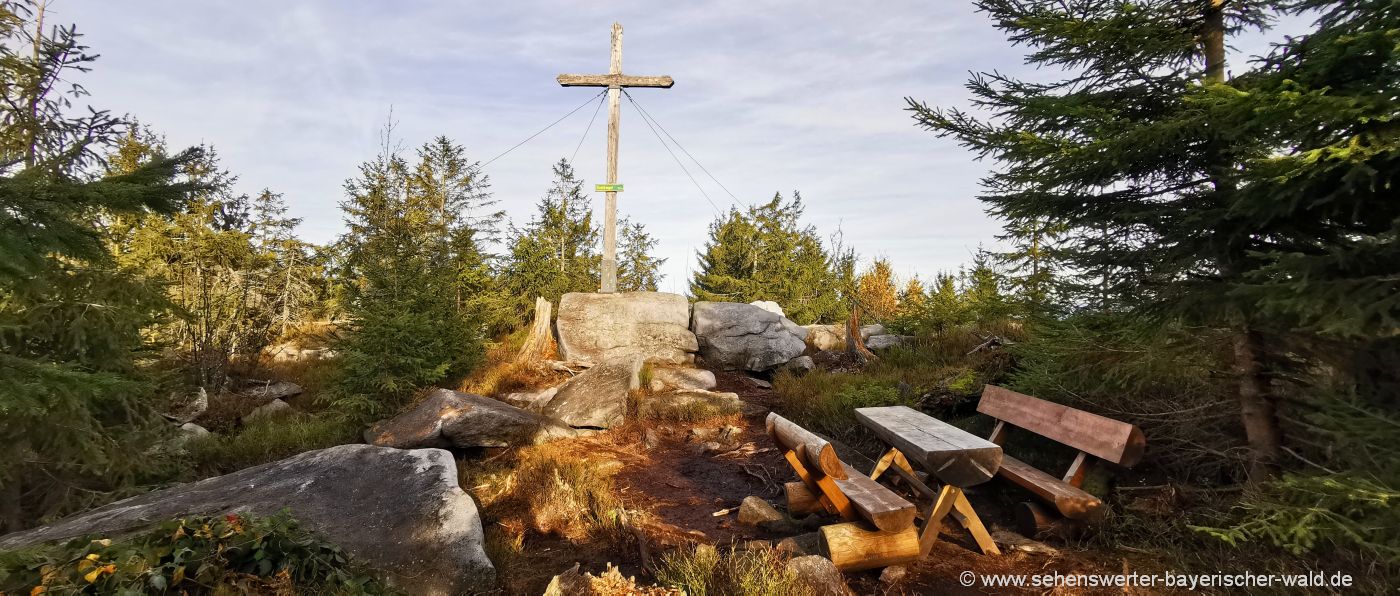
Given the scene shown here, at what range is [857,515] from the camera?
12.5ft

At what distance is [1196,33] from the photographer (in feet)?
14.3

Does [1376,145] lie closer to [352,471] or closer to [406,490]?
[406,490]

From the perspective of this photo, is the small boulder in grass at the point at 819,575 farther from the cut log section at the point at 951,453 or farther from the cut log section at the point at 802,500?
the cut log section at the point at 802,500

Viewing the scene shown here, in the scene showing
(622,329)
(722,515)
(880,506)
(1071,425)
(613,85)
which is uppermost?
(613,85)

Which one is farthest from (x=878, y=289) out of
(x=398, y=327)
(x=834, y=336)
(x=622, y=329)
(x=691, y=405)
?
(x=398, y=327)

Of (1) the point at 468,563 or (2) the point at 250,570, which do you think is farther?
(1) the point at 468,563

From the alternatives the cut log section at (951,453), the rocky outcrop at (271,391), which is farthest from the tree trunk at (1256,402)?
the rocky outcrop at (271,391)

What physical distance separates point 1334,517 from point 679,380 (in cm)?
829

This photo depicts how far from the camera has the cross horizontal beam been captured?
11.8 meters

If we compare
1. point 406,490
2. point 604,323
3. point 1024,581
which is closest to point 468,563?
point 406,490

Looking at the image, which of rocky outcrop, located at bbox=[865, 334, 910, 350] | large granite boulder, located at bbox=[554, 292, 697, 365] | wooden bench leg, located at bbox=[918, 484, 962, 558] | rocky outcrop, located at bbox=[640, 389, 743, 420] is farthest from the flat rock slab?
rocky outcrop, located at bbox=[865, 334, 910, 350]

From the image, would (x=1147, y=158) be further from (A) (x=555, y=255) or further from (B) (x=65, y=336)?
(A) (x=555, y=255)

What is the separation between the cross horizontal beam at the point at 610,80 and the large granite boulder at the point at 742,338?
5.27 meters

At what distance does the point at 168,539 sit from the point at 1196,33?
7.69 metres
